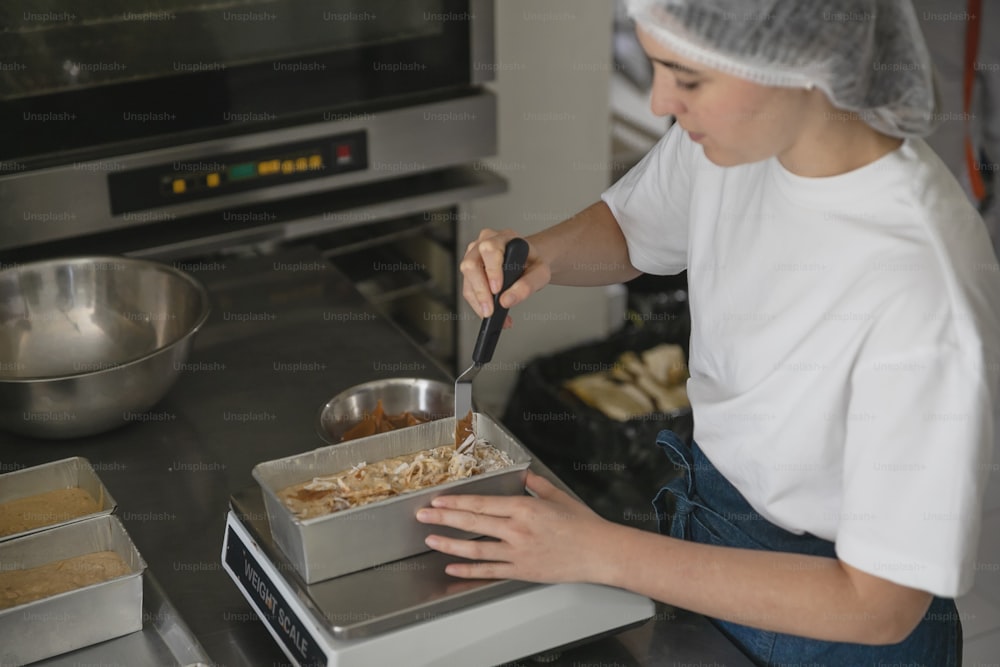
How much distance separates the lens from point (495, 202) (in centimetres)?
270

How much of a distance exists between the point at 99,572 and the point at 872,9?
39.2 inches

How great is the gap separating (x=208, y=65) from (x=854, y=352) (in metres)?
1.33

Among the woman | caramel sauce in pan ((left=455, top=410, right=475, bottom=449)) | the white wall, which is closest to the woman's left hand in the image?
the woman

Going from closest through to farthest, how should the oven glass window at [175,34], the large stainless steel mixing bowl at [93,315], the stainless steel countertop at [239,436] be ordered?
the stainless steel countertop at [239,436] → the large stainless steel mixing bowl at [93,315] → the oven glass window at [175,34]

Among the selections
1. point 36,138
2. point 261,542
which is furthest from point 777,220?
point 36,138

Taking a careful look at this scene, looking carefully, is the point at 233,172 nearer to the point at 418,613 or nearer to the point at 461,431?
the point at 461,431

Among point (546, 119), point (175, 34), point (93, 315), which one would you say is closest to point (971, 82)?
point (546, 119)

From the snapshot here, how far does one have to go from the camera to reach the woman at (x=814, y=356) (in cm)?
109

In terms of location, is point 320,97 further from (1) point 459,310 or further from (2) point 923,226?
(2) point 923,226

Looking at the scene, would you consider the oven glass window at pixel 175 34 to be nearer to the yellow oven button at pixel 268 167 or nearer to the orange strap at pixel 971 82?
the yellow oven button at pixel 268 167

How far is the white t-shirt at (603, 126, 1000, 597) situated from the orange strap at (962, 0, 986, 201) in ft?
7.34

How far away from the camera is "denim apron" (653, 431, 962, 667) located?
4.35 feet

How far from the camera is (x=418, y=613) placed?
117 cm

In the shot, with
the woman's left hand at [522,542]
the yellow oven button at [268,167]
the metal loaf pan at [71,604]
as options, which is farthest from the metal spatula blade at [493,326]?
the yellow oven button at [268,167]
